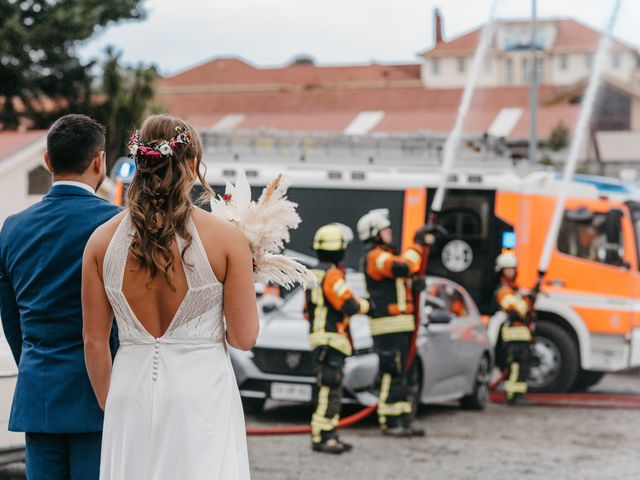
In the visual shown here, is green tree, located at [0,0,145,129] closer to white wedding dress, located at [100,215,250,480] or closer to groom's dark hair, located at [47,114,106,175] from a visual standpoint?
groom's dark hair, located at [47,114,106,175]

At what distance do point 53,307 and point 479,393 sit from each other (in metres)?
9.09

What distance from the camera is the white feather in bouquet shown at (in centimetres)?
394

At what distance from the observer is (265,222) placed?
395 centimetres

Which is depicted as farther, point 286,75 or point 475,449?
point 286,75

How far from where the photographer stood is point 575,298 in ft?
48.6

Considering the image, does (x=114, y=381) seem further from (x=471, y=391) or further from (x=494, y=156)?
(x=494, y=156)

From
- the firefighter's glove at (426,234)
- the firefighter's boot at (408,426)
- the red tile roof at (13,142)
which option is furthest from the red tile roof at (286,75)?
the firefighter's boot at (408,426)

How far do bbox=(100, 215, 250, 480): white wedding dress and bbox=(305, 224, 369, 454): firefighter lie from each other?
5741 mm

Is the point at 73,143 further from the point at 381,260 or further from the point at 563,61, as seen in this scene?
the point at 563,61

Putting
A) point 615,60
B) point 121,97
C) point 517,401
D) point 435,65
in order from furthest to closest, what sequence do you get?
1. point 435,65
2. point 615,60
3. point 121,97
4. point 517,401

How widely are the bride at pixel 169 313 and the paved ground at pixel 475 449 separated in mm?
4777

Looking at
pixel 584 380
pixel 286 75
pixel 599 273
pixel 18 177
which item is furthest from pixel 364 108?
Result: pixel 599 273

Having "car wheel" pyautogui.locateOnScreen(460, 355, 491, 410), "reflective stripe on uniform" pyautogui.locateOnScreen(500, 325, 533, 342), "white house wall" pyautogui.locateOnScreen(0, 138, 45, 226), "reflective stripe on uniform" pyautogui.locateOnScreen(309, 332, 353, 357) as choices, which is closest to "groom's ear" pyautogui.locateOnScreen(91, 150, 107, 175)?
"reflective stripe on uniform" pyautogui.locateOnScreen(309, 332, 353, 357)

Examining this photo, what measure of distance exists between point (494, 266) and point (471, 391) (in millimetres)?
3396
